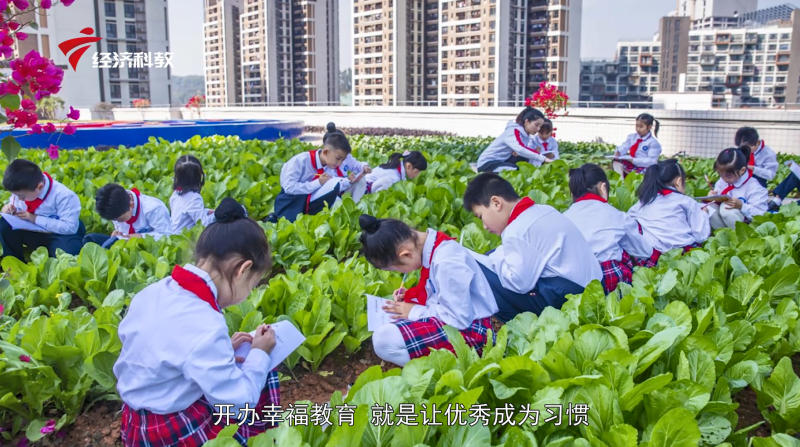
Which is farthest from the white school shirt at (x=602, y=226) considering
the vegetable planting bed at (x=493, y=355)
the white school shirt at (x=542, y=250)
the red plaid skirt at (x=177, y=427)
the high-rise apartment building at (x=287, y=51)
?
the high-rise apartment building at (x=287, y=51)

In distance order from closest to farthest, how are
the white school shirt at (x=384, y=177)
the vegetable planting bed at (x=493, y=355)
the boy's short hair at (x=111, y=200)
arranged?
the vegetable planting bed at (x=493, y=355) → the boy's short hair at (x=111, y=200) → the white school shirt at (x=384, y=177)

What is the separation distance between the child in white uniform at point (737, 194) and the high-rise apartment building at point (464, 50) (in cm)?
5548

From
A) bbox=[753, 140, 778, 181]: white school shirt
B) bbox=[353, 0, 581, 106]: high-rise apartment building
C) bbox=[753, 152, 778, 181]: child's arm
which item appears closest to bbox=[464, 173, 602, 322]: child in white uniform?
bbox=[753, 152, 778, 181]: child's arm

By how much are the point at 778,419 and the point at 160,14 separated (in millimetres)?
56767

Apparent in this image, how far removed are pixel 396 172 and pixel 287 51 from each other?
243 feet

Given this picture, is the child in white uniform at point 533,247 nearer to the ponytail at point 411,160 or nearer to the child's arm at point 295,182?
the child's arm at point 295,182

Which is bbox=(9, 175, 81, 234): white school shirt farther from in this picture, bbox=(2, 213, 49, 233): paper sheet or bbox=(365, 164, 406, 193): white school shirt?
bbox=(365, 164, 406, 193): white school shirt

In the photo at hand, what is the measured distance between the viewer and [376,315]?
2908 mm

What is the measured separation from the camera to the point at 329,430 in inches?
70.9

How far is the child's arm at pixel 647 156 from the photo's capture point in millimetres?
8094

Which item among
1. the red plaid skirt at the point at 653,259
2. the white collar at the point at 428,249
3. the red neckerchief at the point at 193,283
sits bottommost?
the red plaid skirt at the point at 653,259

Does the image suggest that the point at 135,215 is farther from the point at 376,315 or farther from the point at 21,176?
the point at 376,315

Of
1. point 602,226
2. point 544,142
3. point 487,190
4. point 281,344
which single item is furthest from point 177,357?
point 544,142

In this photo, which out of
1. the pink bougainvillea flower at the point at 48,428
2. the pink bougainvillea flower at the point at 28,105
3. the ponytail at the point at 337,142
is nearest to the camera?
the pink bougainvillea flower at the point at 28,105
